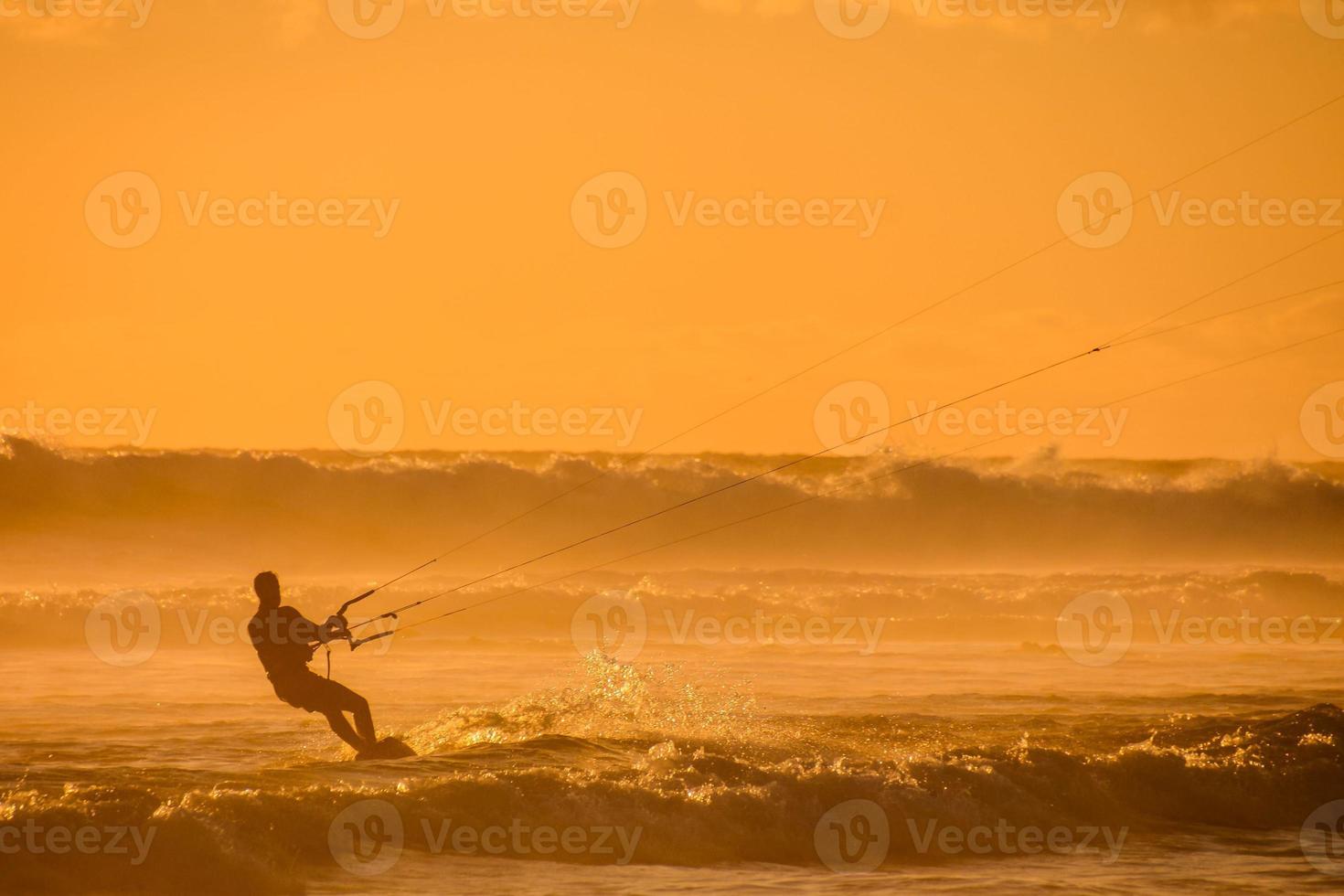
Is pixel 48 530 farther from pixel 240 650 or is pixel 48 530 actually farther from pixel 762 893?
pixel 762 893

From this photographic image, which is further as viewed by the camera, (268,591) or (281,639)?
(268,591)

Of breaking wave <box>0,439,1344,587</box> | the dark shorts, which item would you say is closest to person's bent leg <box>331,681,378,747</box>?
A: the dark shorts

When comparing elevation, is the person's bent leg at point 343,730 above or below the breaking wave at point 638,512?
below

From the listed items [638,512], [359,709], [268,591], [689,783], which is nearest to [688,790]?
[689,783]

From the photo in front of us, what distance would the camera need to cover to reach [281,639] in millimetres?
14289

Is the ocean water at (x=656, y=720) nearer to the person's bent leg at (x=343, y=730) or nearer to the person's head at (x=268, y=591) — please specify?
the person's bent leg at (x=343, y=730)

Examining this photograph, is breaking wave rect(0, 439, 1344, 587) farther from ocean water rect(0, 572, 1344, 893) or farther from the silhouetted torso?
the silhouetted torso

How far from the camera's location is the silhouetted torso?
1426 cm

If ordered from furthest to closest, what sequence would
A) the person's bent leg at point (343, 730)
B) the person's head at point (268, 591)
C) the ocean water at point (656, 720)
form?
1. the person's bent leg at point (343, 730)
2. the person's head at point (268, 591)
3. the ocean water at point (656, 720)

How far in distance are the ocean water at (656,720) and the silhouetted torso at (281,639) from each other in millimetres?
1115

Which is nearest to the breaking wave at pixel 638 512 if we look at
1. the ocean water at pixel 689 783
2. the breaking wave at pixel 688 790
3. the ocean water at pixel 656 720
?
the ocean water at pixel 656 720

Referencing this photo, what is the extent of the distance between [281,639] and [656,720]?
13.9 ft

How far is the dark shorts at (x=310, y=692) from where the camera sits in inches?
568

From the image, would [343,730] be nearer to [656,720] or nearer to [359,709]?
[359,709]
